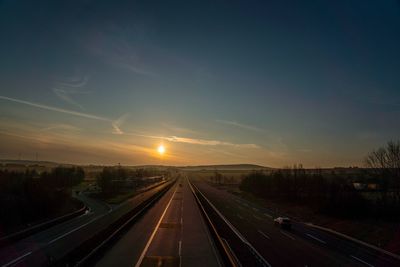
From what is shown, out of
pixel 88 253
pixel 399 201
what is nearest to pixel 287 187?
pixel 399 201

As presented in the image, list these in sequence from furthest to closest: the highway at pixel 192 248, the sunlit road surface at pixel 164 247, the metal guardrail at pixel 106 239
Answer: the highway at pixel 192 248 < the sunlit road surface at pixel 164 247 < the metal guardrail at pixel 106 239

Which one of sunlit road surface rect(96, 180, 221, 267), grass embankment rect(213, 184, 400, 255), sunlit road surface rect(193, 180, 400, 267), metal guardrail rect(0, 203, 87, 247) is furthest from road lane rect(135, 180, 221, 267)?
grass embankment rect(213, 184, 400, 255)

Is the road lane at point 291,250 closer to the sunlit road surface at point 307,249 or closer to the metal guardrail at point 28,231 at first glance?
the sunlit road surface at point 307,249

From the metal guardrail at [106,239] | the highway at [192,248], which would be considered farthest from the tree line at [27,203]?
the metal guardrail at [106,239]

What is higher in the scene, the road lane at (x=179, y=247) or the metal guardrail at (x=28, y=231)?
the road lane at (x=179, y=247)

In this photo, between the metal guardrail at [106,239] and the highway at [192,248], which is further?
the highway at [192,248]

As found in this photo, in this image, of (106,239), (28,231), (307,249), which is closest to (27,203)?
(28,231)

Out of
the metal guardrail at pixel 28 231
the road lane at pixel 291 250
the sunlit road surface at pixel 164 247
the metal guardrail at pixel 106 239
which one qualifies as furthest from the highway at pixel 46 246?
the road lane at pixel 291 250

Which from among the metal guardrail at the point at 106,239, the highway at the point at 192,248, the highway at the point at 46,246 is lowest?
the highway at the point at 46,246

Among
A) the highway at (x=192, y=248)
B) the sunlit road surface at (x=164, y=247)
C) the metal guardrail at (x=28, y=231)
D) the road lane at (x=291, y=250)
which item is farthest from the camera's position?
the metal guardrail at (x=28, y=231)

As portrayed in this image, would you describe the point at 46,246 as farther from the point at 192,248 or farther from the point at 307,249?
the point at 307,249

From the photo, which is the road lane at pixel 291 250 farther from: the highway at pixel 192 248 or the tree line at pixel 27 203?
the tree line at pixel 27 203

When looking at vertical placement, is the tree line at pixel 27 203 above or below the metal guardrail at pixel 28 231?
above
